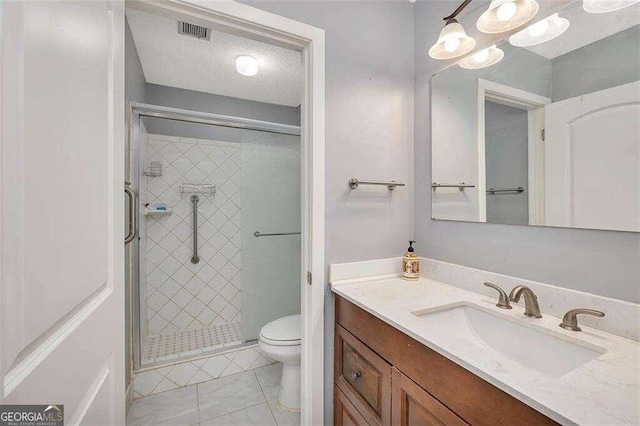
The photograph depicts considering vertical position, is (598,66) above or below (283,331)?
above

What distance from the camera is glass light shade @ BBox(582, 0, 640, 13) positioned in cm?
79

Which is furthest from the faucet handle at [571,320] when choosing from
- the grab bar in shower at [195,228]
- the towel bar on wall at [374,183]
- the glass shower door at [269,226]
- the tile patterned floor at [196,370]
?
the grab bar in shower at [195,228]

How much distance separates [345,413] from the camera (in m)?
1.17

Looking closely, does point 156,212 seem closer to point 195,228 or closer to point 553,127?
point 195,228

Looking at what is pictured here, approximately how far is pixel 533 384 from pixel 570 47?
1.09m

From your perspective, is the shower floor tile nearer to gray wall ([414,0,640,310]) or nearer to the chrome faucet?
gray wall ([414,0,640,310])

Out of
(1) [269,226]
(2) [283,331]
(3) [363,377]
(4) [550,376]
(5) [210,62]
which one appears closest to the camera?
(4) [550,376]

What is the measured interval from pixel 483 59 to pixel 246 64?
1608 millimetres

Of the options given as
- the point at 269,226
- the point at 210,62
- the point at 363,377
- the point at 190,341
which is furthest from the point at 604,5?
the point at 190,341

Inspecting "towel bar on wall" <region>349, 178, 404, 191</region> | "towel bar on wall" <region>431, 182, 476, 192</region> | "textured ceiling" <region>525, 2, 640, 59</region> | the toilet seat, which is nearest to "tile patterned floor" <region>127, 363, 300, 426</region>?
the toilet seat

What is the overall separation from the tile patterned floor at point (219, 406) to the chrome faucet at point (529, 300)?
1371 millimetres

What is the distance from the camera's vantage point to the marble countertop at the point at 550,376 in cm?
49

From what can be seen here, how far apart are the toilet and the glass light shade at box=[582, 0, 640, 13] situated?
1929 millimetres

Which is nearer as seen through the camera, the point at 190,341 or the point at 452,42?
the point at 452,42
